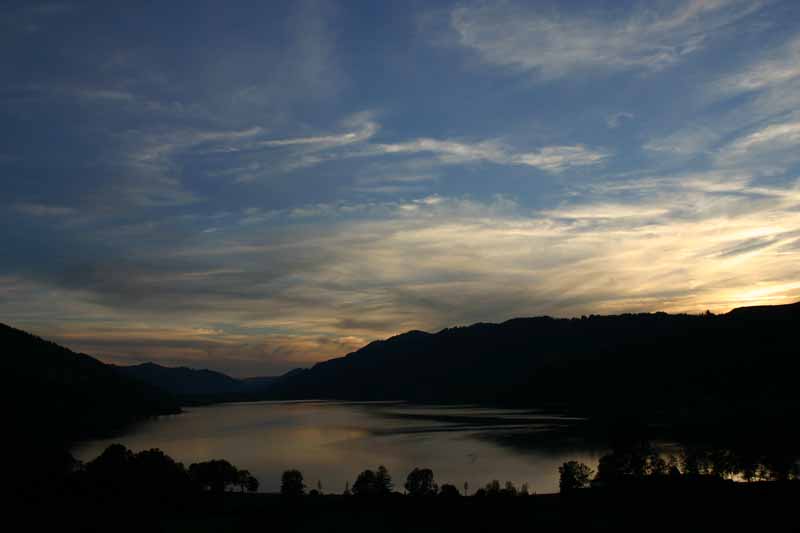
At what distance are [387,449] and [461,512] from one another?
7514 cm

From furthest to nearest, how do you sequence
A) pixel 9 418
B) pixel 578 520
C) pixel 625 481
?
pixel 9 418
pixel 625 481
pixel 578 520

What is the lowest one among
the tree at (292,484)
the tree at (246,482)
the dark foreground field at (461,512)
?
the tree at (246,482)

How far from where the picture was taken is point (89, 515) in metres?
64.8

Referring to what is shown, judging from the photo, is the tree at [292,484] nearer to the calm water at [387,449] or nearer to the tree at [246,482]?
the tree at [246,482]

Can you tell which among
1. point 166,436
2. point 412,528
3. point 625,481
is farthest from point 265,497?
point 166,436

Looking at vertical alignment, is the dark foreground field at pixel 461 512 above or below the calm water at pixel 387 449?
above

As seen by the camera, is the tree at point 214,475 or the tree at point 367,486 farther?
the tree at point 214,475

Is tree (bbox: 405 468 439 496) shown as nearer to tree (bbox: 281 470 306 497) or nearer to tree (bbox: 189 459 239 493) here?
tree (bbox: 281 470 306 497)

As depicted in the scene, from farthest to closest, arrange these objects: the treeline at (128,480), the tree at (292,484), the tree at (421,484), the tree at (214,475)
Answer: the tree at (214,475) < the tree at (421,484) < the tree at (292,484) < the treeline at (128,480)

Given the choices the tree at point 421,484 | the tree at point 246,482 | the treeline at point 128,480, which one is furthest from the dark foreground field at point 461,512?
the tree at point 246,482

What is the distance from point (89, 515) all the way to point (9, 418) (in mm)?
164383

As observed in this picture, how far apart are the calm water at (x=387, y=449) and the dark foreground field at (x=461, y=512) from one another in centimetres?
2203

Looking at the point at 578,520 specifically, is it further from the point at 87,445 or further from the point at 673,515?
the point at 87,445

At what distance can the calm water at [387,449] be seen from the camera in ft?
333
